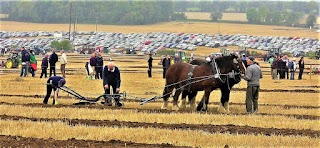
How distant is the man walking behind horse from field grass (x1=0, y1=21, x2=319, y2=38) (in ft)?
456

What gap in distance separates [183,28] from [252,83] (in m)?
157

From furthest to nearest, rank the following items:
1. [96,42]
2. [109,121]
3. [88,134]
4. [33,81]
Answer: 1. [96,42]
2. [33,81]
3. [109,121]
4. [88,134]

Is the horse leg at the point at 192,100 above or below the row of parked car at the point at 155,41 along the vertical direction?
above

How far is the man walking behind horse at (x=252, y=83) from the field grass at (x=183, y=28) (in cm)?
13911

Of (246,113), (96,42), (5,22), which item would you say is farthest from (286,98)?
(5,22)

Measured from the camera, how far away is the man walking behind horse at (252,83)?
24203 mm

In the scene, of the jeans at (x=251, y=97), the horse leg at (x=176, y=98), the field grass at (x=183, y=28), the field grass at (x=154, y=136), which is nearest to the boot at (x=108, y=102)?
the horse leg at (x=176, y=98)

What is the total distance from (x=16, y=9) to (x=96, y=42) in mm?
57181

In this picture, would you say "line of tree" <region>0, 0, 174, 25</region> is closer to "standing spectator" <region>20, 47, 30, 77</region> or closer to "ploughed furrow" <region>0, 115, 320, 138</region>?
"standing spectator" <region>20, 47, 30, 77</region>

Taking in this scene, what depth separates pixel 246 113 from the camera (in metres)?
24.2

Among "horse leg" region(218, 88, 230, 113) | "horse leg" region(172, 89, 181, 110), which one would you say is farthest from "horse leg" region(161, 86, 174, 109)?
"horse leg" region(218, 88, 230, 113)

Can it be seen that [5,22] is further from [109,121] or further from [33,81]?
[109,121]

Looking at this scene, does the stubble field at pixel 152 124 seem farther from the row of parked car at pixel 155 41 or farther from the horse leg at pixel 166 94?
the row of parked car at pixel 155 41

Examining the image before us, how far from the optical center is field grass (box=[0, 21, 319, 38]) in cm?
16925
